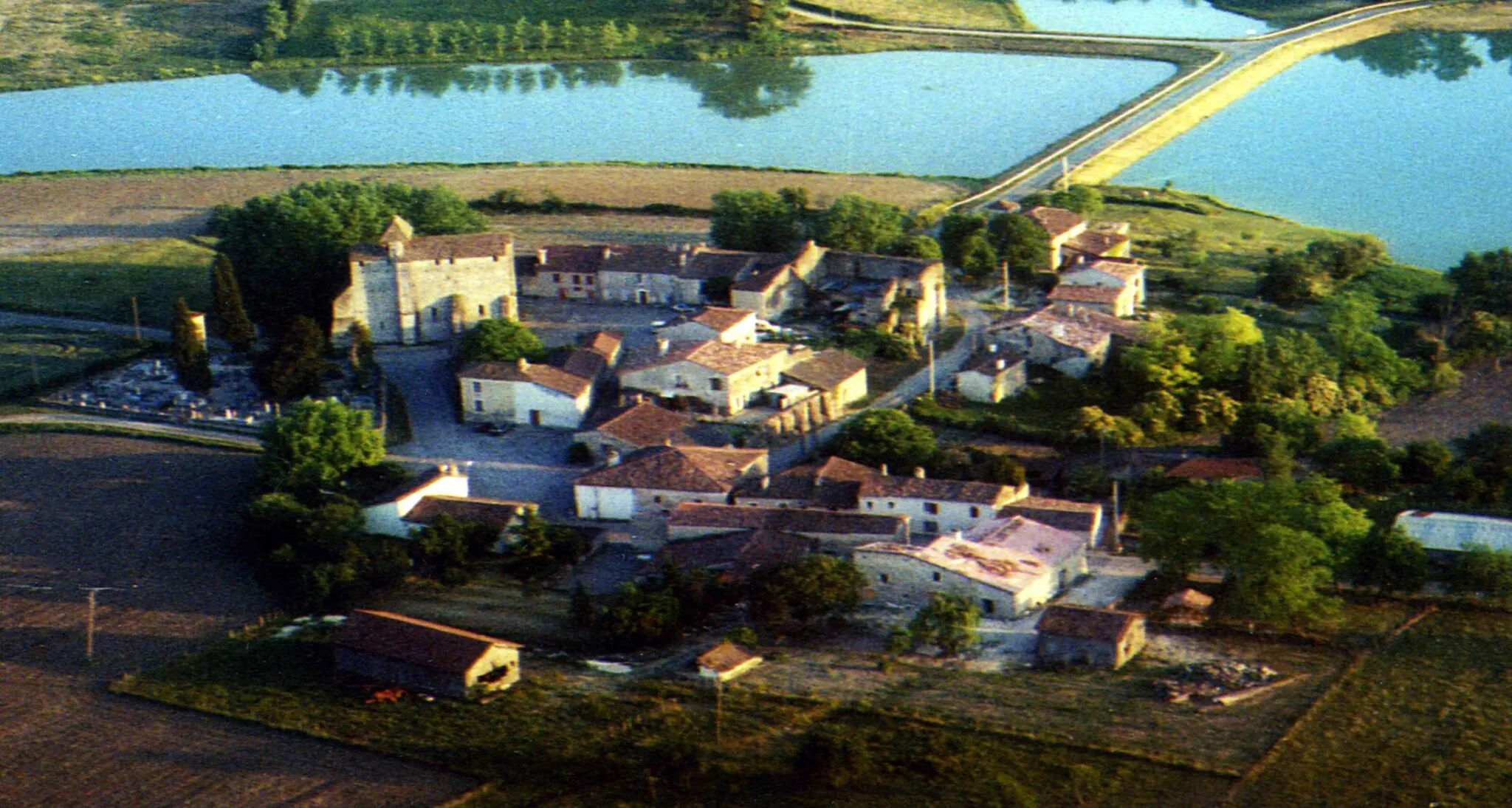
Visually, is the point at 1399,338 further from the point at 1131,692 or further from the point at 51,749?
the point at 51,749

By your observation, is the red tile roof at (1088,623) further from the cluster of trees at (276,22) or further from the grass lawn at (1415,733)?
the cluster of trees at (276,22)

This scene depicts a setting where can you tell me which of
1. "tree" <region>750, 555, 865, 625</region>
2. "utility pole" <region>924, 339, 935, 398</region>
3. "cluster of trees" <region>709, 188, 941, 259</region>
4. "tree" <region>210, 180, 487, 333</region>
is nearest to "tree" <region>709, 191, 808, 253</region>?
"cluster of trees" <region>709, 188, 941, 259</region>

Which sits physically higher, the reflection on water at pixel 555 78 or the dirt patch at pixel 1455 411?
the reflection on water at pixel 555 78

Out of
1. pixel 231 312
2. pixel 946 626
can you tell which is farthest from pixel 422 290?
pixel 946 626

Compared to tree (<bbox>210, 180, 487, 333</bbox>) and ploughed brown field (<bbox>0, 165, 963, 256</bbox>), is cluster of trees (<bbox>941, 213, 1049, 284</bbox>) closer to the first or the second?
ploughed brown field (<bbox>0, 165, 963, 256</bbox>)

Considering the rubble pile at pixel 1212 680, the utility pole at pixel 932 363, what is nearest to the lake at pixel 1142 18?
the utility pole at pixel 932 363

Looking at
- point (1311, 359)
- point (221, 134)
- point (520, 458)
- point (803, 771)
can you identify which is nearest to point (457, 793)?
point (803, 771)
